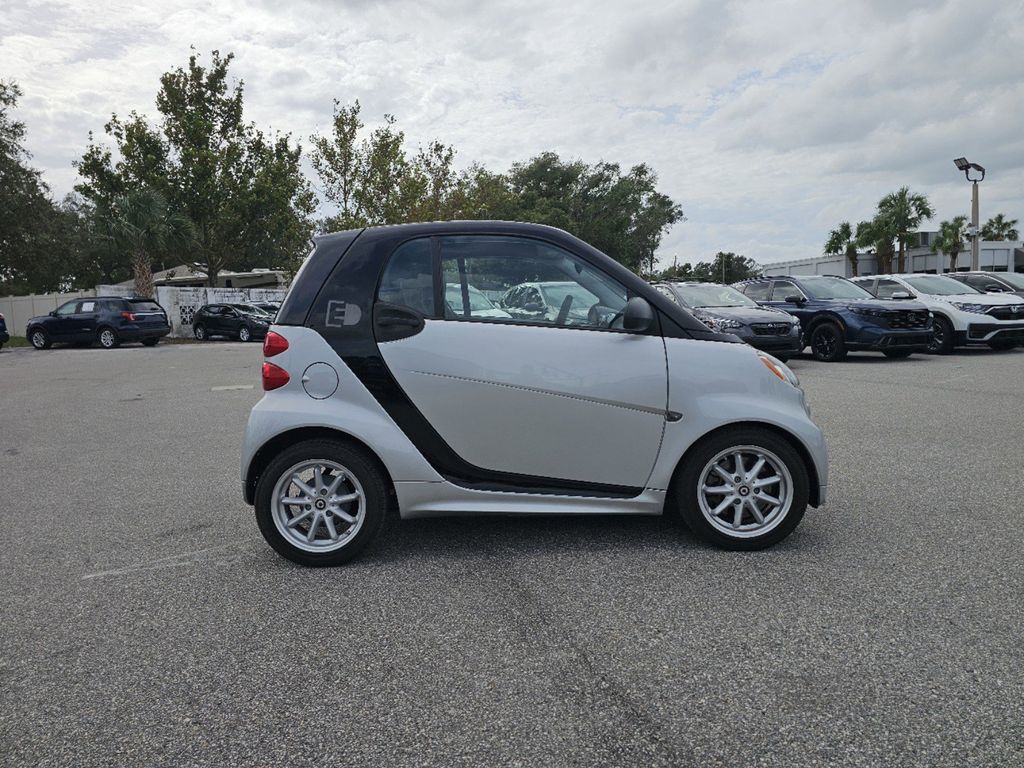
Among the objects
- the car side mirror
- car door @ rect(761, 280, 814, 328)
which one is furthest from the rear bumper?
the car side mirror

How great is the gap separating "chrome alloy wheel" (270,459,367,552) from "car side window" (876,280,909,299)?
14495 mm

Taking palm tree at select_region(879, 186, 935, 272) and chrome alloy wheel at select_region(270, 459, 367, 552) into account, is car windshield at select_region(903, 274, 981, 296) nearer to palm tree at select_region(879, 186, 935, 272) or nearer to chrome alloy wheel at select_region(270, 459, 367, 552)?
chrome alloy wheel at select_region(270, 459, 367, 552)

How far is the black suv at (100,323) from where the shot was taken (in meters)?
24.4

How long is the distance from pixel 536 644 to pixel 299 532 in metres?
1.52

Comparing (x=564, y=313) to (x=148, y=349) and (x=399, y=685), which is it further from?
(x=148, y=349)

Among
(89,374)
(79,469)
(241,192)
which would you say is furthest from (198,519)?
(241,192)

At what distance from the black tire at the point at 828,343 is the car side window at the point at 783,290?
811 mm

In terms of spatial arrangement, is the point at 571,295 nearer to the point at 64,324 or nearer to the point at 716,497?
the point at 716,497

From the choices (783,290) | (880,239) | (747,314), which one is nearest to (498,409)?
(747,314)

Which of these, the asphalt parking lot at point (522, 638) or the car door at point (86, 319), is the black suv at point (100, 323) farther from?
the asphalt parking lot at point (522, 638)

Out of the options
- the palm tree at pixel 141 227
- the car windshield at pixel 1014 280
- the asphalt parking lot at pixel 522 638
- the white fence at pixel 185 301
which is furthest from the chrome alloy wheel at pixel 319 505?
the palm tree at pixel 141 227

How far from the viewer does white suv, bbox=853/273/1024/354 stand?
15.3 metres

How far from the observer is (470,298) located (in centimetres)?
401

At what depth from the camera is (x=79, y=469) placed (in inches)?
262
